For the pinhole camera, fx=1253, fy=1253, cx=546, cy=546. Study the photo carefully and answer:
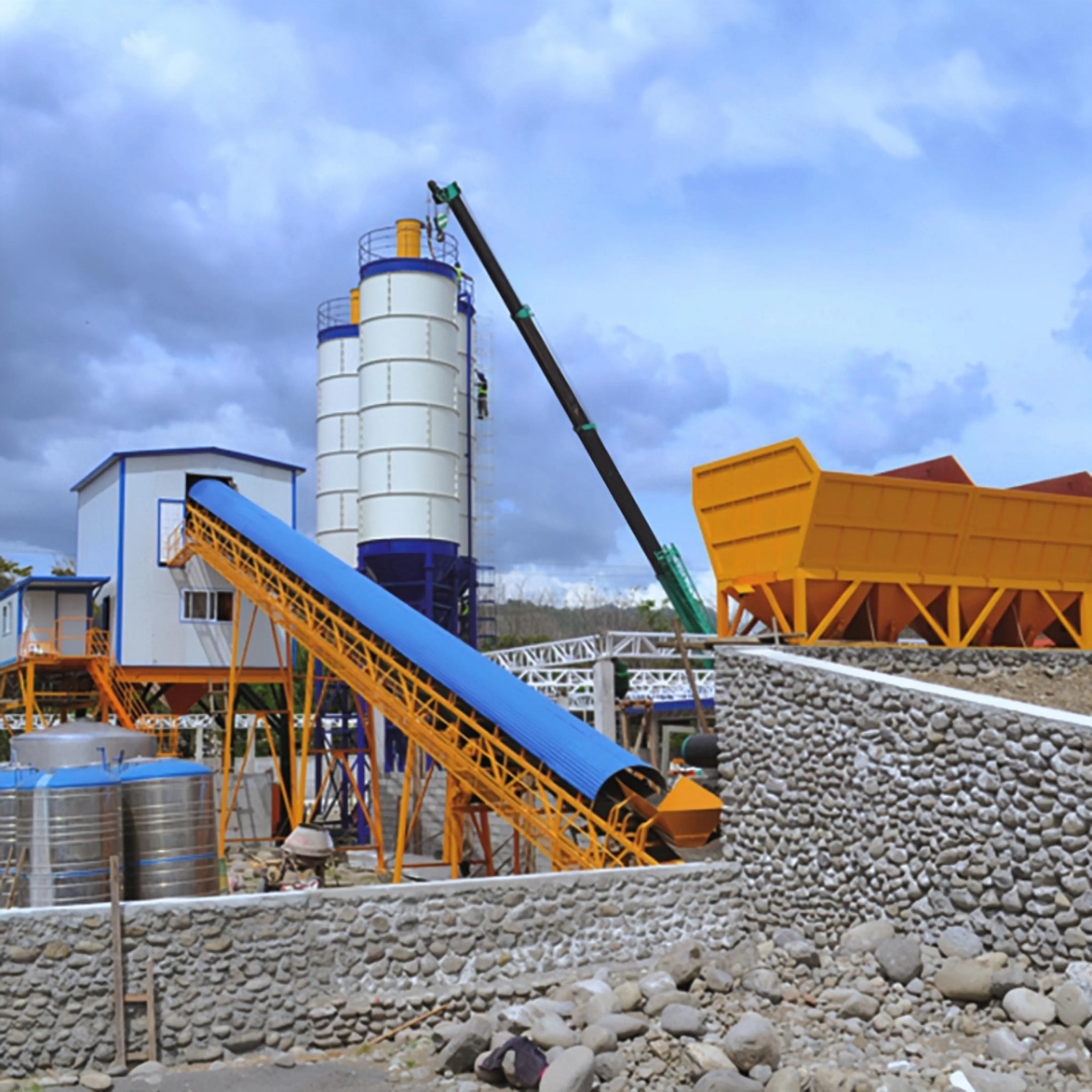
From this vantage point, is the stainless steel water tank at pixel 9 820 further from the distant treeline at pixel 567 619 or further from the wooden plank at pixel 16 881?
the distant treeline at pixel 567 619

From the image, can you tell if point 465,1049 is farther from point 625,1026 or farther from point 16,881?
point 16,881

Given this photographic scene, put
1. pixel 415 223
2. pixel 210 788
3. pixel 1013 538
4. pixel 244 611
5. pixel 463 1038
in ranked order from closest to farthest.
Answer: pixel 463 1038
pixel 210 788
pixel 1013 538
pixel 244 611
pixel 415 223

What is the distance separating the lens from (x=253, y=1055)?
12656mm

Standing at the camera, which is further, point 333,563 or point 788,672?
point 333,563

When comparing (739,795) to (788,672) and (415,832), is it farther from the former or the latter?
(415,832)

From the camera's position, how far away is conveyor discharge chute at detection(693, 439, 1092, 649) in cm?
1655

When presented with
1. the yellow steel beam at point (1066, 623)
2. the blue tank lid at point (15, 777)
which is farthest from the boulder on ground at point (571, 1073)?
the yellow steel beam at point (1066, 623)

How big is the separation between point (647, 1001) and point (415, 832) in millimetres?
15633

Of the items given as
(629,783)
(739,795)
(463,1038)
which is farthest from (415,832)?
(463,1038)

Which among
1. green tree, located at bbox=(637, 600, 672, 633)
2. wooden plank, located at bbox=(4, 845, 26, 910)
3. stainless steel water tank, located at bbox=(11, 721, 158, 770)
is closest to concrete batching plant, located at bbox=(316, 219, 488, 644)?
stainless steel water tank, located at bbox=(11, 721, 158, 770)

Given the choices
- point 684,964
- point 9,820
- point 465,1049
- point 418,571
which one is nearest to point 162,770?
point 9,820

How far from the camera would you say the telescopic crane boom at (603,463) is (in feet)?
107

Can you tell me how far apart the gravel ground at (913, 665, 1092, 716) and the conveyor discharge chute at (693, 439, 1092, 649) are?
1.41 meters

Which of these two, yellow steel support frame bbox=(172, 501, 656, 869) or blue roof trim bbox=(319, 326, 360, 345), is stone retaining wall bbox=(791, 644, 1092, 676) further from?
blue roof trim bbox=(319, 326, 360, 345)
